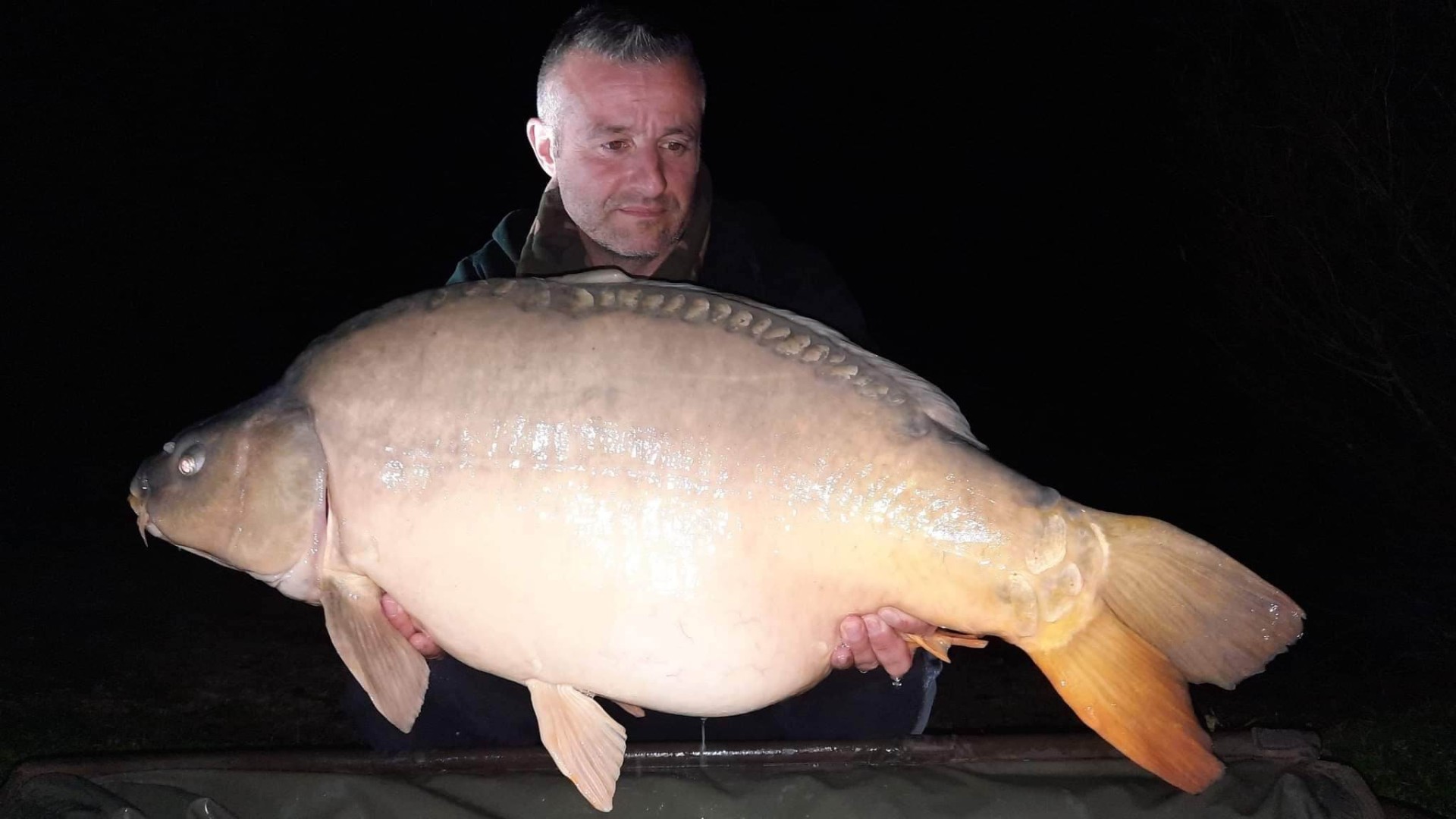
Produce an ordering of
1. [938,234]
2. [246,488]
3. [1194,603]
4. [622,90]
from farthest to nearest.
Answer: [938,234]
[622,90]
[246,488]
[1194,603]

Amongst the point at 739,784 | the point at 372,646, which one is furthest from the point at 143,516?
the point at 739,784

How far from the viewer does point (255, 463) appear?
137 cm

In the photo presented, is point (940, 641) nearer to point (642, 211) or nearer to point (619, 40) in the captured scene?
point (642, 211)

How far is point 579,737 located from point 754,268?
1193 mm

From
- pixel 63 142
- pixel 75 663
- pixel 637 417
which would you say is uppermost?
pixel 637 417

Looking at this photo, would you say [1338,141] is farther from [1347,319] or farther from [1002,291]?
[1002,291]

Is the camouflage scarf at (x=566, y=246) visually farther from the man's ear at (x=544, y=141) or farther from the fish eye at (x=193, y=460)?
the fish eye at (x=193, y=460)

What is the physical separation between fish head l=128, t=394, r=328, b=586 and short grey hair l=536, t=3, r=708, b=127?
96 cm

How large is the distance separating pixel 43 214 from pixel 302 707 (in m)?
12.1

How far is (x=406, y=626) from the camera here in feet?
5.02

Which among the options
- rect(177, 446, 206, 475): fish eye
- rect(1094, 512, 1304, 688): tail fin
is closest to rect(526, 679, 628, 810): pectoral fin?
rect(177, 446, 206, 475): fish eye

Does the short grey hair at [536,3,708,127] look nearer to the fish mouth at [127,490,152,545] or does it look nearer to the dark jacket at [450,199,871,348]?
A: the dark jacket at [450,199,871,348]

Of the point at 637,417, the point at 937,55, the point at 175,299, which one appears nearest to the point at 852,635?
the point at 637,417

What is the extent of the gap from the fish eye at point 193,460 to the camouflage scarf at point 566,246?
2.70ft
